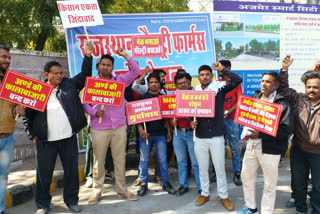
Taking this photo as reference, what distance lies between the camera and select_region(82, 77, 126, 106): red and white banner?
3.78 meters

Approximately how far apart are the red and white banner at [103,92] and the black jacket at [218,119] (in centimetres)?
119

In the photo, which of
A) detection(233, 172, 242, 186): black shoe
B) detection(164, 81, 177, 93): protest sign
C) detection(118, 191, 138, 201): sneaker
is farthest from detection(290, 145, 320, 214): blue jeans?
detection(164, 81, 177, 93): protest sign

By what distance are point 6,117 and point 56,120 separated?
22.7 inches

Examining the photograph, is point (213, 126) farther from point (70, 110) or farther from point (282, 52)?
point (282, 52)

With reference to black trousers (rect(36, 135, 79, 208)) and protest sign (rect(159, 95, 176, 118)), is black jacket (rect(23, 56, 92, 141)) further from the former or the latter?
protest sign (rect(159, 95, 176, 118))

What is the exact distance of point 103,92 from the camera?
Result: 3818mm

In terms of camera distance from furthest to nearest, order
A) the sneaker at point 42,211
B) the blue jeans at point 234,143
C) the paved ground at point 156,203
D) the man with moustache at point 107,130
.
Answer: the blue jeans at point 234,143
the man with moustache at point 107,130
the paved ground at point 156,203
the sneaker at point 42,211

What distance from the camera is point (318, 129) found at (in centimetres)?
320

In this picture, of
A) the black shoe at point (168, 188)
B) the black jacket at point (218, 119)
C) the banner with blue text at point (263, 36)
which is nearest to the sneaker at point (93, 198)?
the black shoe at point (168, 188)

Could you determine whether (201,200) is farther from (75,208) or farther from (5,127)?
(5,127)

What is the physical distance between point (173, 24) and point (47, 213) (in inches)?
162

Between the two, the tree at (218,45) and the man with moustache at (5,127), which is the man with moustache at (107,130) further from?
the tree at (218,45)

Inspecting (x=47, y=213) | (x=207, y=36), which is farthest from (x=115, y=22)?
(x=47, y=213)

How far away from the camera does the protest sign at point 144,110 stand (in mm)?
4109
